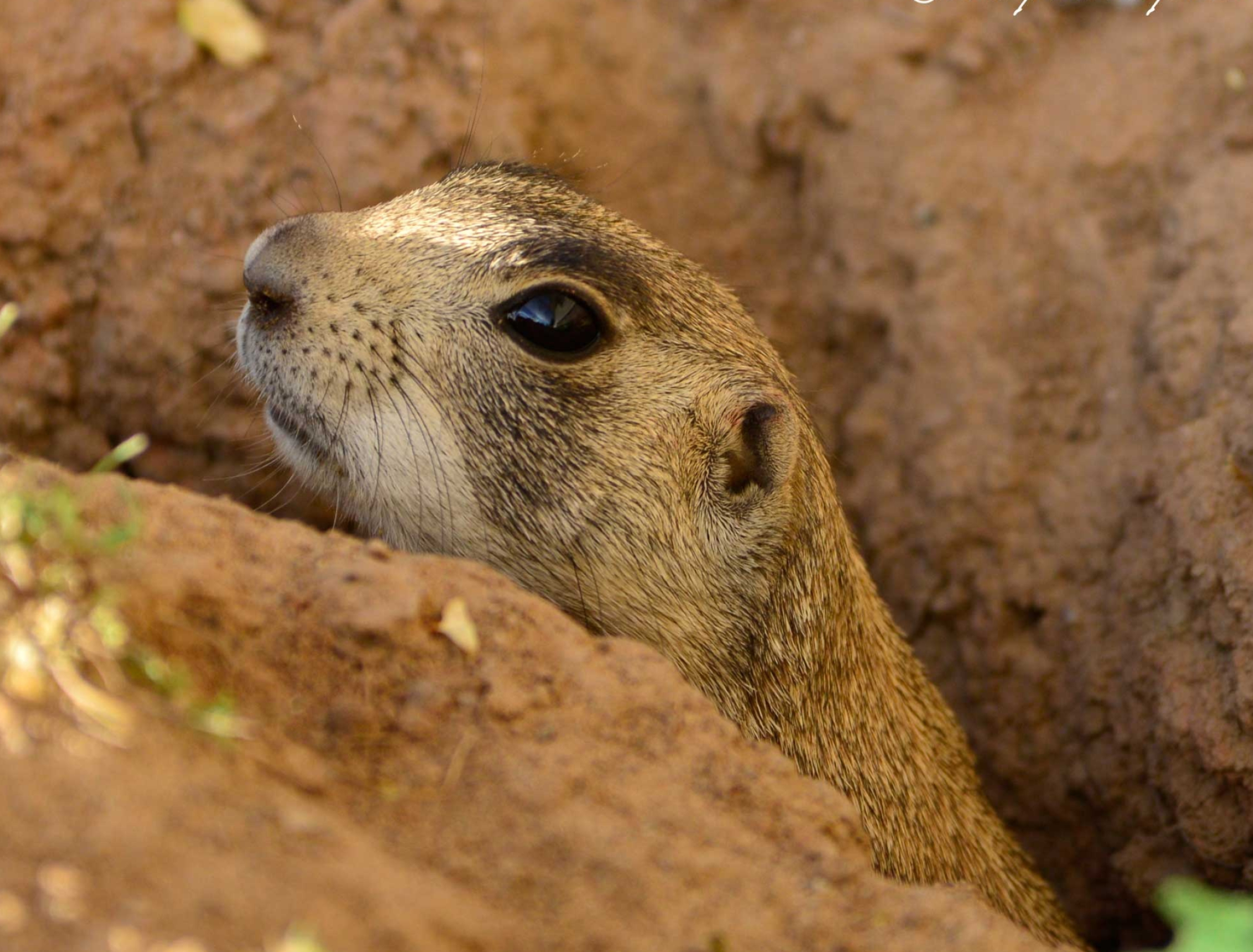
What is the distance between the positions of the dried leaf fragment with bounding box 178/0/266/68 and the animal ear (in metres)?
2.87

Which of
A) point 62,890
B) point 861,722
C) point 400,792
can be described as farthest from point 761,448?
point 62,890

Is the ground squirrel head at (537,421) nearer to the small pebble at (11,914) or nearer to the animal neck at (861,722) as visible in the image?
the animal neck at (861,722)

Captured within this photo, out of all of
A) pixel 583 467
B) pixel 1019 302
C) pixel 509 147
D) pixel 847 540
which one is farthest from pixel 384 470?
pixel 1019 302

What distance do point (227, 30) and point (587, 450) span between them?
2.88 m

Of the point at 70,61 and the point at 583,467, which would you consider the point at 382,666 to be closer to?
the point at 583,467

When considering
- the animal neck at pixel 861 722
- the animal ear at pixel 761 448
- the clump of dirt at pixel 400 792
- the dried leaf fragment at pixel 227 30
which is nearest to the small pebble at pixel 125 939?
the clump of dirt at pixel 400 792

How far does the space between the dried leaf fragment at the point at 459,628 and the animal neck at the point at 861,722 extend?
3.87 feet

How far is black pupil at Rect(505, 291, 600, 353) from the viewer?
3590mm

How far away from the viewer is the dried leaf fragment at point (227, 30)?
521 cm

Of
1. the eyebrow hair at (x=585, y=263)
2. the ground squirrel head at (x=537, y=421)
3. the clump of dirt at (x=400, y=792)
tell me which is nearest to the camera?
the clump of dirt at (x=400, y=792)

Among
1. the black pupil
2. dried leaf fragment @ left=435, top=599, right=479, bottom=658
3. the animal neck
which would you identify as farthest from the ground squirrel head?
dried leaf fragment @ left=435, top=599, right=479, bottom=658

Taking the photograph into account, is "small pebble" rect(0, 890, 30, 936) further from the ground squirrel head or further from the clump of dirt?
the ground squirrel head

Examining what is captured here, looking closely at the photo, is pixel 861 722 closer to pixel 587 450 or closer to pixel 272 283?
pixel 587 450

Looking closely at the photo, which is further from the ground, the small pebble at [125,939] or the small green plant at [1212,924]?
the small green plant at [1212,924]
